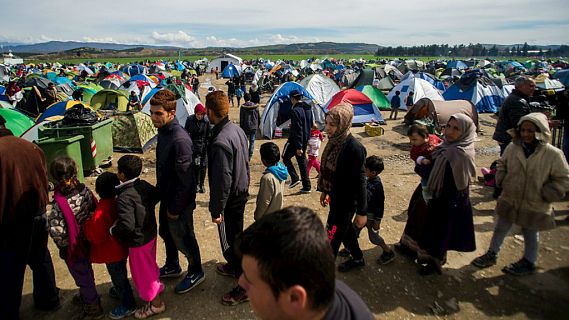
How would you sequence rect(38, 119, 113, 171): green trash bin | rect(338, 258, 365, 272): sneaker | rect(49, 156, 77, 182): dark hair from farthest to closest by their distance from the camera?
1. rect(38, 119, 113, 171): green trash bin
2. rect(338, 258, 365, 272): sneaker
3. rect(49, 156, 77, 182): dark hair

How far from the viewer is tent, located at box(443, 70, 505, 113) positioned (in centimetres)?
1552

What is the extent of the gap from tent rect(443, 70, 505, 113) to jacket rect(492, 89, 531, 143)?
38.1 feet

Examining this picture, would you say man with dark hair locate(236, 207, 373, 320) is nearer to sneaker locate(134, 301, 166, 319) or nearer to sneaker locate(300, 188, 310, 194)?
sneaker locate(134, 301, 166, 319)

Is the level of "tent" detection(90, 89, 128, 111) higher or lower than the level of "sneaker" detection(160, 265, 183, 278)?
higher

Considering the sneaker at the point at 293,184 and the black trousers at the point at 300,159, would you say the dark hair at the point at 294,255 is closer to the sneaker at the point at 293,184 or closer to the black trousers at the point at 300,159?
the black trousers at the point at 300,159

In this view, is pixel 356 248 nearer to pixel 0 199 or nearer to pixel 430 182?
pixel 430 182

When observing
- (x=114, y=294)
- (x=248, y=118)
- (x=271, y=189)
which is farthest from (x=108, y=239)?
(x=248, y=118)

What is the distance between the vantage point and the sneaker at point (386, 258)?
12.8 ft

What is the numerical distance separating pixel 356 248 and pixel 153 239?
2226mm

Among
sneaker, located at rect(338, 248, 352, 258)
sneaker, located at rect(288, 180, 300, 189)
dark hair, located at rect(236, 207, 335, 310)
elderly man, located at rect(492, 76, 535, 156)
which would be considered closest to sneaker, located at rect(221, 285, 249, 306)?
sneaker, located at rect(338, 248, 352, 258)

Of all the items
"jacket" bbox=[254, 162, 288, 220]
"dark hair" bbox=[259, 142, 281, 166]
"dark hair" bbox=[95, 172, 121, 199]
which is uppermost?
"dark hair" bbox=[259, 142, 281, 166]

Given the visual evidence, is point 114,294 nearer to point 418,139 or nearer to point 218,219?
point 218,219

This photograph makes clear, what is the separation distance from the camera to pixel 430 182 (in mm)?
3361

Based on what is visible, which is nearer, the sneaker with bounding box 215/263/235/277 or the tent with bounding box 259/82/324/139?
the sneaker with bounding box 215/263/235/277
